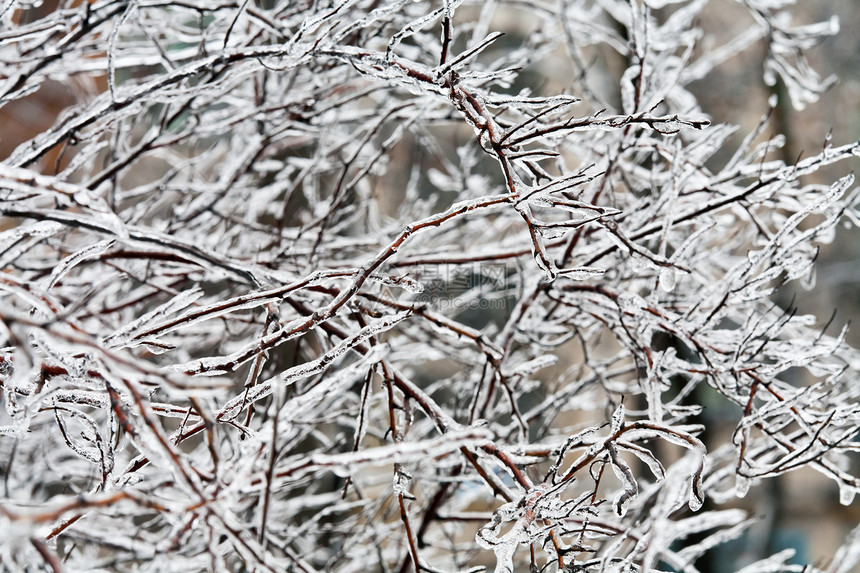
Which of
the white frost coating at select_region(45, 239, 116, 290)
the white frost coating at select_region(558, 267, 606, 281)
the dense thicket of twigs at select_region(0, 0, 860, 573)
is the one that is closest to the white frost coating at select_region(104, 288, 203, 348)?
the dense thicket of twigs at select_region(0, 0, 860, 573)

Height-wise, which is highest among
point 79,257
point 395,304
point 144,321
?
point 79,257

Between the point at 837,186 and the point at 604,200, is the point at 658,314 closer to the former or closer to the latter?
the point at 837,186

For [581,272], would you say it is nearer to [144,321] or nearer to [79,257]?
Result: [144,321]

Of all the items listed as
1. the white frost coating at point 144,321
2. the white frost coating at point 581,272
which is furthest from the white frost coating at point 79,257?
the white frost coating at point 581,272

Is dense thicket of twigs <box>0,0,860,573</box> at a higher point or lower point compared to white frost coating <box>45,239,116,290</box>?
lower

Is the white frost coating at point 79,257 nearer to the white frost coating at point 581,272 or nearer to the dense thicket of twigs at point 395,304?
the dense thicket of twigs at point 395,304

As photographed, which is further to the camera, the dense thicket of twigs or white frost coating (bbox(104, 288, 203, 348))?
white frost coating (bbox(104, 288, 203, 348))

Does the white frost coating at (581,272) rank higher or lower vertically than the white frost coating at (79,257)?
lower

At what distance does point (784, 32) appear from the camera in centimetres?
266

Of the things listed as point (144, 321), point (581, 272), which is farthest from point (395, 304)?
point (144, 321)

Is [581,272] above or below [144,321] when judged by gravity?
below

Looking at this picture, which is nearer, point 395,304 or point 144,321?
point 144,321

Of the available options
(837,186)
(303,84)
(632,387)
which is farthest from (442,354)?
(837,186)

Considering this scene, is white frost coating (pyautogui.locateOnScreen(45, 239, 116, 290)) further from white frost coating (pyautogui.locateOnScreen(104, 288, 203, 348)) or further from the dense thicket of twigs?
white frost coating (pyautogui.locateOnScreen(104, 288, 203, 348))
